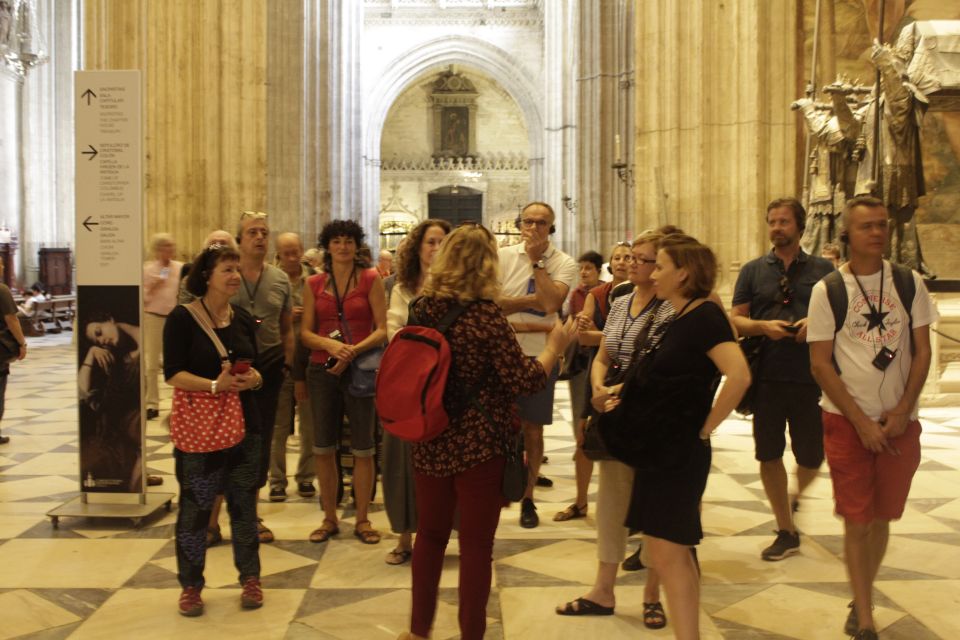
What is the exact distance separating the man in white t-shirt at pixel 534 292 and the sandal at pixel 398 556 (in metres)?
0.71

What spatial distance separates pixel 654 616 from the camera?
3938mm

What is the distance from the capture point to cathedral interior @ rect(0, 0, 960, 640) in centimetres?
421

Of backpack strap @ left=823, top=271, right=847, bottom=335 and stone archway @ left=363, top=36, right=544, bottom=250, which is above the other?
stone archway @ left=363, top=36, right=544, bottom=250

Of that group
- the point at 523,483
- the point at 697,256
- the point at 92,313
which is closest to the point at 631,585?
the point at 523,483

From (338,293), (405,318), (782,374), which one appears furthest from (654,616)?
(338,293)

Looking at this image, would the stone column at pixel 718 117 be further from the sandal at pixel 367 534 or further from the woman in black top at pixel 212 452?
the woman in black top at pixel 212 452

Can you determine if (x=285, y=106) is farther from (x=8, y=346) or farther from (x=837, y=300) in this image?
(x=837, y=300)

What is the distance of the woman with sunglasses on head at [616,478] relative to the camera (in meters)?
4.02

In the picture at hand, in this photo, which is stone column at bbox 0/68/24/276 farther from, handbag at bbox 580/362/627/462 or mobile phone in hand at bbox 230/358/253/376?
handbag at bbox 580/362/627/462

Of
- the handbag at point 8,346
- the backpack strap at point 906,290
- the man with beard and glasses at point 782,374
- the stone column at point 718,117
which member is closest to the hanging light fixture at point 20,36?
the stone column at point 718,117

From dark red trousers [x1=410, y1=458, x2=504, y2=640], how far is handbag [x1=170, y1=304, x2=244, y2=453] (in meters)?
1.06

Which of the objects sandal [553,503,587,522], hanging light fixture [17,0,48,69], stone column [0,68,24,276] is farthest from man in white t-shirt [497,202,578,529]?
hanging light fixture [17,0,48,69]

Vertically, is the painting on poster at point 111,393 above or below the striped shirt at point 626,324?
below

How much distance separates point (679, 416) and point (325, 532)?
8.78 feet
